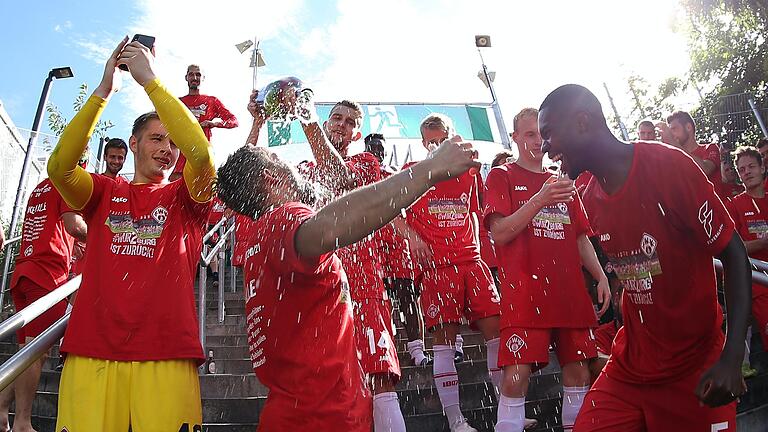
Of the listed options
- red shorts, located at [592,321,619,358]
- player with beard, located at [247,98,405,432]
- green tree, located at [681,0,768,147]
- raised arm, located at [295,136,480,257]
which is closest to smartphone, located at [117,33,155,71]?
player with beard, located at [247,98,405,432]

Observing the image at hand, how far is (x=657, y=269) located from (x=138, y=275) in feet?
7.48

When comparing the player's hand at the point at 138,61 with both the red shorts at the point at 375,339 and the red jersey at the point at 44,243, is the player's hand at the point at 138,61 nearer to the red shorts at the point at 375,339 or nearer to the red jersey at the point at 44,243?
the red shorts at the point at 375,339

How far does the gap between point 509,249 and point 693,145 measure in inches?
158

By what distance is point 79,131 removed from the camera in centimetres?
277

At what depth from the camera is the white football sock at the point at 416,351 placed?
18.3 feet

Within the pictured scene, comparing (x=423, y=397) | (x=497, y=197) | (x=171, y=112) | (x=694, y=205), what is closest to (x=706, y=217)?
(x=694, y=205)

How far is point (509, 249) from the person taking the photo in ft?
12.8

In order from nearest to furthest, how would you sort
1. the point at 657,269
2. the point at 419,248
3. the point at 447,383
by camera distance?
the point at 657,269, the point at 419,248, the point at 447,383

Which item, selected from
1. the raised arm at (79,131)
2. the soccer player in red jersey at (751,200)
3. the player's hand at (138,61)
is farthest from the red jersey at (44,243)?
the soccer player in red jersey at (751,200)

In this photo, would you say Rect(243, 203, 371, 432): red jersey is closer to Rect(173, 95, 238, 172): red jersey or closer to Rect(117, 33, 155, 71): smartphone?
Rect(117, 33, 155, 71): smartphone

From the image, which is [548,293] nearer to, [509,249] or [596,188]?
[509,249]

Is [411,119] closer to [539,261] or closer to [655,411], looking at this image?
[539,261]

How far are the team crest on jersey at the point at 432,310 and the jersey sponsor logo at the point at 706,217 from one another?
250cm

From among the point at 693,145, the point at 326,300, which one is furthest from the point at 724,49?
the point at 326,300
